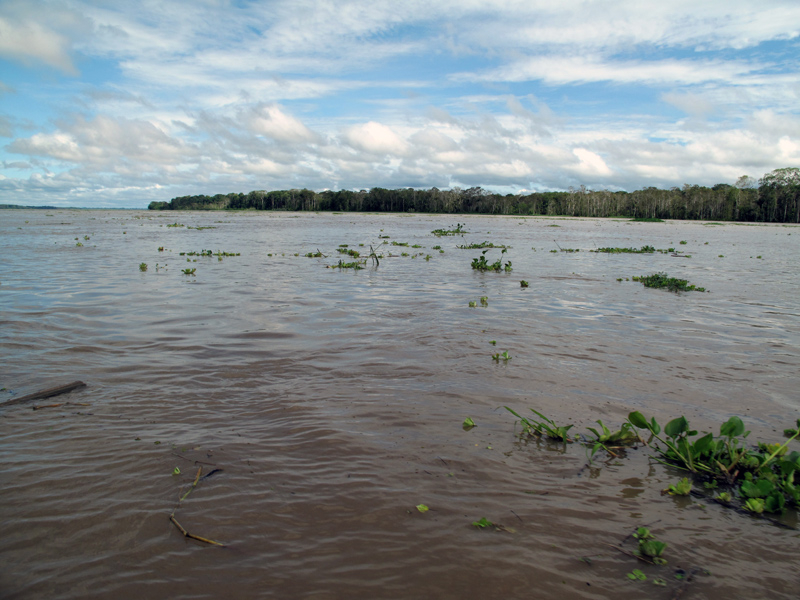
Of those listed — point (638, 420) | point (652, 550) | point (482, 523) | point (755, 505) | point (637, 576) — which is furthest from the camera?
point (638, 420)

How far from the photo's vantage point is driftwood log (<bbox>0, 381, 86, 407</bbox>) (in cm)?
547

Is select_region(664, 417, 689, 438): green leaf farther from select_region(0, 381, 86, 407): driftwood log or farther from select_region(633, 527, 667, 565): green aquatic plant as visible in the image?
select_region(0, 381, 86, 407): driftwood log

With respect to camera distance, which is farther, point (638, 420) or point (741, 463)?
point (638, 420)

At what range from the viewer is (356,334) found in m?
8.64

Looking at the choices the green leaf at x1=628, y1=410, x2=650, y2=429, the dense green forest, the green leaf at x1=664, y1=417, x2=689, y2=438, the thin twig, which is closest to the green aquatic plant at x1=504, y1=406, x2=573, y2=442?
the green leaf at x1=628, y1=410, x2=650, y2=429

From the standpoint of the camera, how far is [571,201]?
445 ft

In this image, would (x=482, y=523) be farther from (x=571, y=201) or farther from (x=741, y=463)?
(x=571, y=201)

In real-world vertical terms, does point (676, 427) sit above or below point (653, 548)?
above

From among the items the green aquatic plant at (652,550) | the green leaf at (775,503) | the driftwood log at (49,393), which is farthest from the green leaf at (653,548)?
the driftwood log at (49,393)

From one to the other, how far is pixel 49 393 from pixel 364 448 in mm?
4207

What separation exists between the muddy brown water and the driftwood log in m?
0.18

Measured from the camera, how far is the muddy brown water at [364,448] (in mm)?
3092

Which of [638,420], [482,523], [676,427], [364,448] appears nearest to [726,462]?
[676,427]

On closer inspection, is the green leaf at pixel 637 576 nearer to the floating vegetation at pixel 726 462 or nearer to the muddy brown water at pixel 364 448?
the muddy brown water at pixel 364 448
